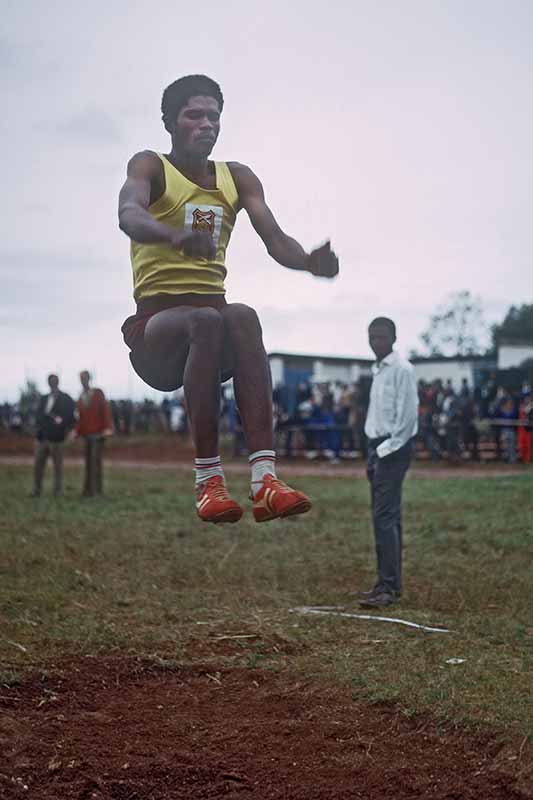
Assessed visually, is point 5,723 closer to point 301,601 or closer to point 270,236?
point 270,236

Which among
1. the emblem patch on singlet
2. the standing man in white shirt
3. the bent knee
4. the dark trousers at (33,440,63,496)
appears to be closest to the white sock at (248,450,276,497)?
the bent knee

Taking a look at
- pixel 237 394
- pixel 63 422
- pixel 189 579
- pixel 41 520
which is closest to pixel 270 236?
pixel 237 394

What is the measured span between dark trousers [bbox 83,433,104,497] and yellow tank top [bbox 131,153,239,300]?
44.5 feet

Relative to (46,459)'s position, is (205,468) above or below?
above

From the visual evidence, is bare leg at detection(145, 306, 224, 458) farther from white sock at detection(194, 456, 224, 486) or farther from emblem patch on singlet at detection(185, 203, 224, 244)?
emblem patch on singlet at detection(185, 203, 224, 244)

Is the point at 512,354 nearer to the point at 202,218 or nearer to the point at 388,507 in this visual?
the point at 388,507

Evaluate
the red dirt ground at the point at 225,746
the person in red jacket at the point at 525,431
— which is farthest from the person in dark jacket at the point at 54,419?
the red dirt ground at the point at 225,746

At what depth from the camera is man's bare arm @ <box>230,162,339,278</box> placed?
4.03m

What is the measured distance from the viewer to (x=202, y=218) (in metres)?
3.88

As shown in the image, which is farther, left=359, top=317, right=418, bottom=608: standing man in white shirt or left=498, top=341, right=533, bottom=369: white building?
left=498, top=341, right=533, bottom=369: white building

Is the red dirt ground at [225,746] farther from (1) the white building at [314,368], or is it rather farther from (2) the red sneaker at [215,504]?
(1) the white building at [314,368]

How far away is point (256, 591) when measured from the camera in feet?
32.8

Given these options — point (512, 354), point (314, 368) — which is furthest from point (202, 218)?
point (512, 354)

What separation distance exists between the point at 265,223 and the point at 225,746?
116 inches
